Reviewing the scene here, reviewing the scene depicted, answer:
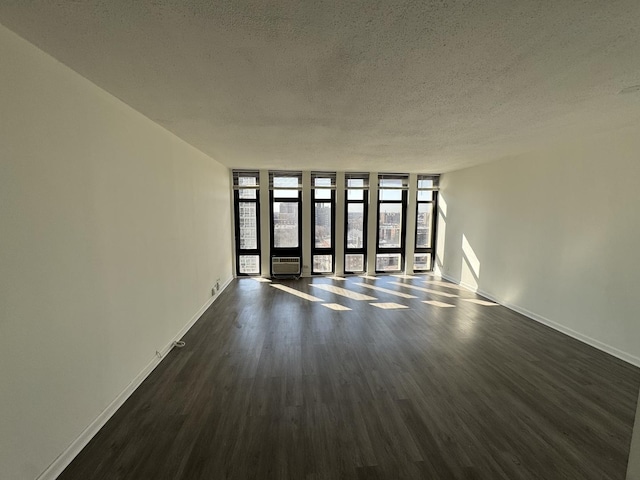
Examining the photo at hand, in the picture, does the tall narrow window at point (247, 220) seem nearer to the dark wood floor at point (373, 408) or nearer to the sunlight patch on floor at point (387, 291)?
the sunlight patch on floor at point (387, 291)

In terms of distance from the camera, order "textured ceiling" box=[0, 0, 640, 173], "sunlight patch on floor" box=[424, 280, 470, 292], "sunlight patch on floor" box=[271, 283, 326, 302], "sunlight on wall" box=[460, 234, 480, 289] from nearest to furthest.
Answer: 1. "textured ceiling" box=[0, 0, 640, 173]
2. "sunlight patch on floor" box=[271, 283, 326, 302]
3. "sunlight on wall" box=[460, 234, 480, 289]
4. "sunlight patch on floor" box=[424, 280, 470, 292]

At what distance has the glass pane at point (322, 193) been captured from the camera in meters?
6.36

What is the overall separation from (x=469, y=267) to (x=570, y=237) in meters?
2.17

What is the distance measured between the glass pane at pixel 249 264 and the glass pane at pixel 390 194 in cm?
340

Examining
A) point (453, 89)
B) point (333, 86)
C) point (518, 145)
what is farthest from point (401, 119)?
point (518, 145)

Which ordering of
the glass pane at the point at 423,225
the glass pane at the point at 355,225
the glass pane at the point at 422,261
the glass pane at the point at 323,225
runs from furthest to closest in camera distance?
1. the glass pane at the point at 422,261
2. the glass pane at the point at 423,225
3. the glass pane at the point at 355,225
4. the glass pane at the point at 323,225

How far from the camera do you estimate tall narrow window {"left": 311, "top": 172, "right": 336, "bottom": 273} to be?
20.8 feet

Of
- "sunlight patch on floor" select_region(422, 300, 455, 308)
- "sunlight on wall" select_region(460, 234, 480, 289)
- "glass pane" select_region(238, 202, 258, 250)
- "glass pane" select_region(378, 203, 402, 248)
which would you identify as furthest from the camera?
"glass pane" select_region(378, 203, 402, 248)

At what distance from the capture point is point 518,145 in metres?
3.66

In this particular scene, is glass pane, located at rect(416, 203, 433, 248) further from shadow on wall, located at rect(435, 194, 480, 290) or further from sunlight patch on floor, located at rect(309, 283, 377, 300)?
sunlight patch on floor, located at rect(309, 283, 377, 300)

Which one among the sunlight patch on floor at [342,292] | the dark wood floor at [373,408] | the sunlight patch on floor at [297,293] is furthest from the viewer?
the sunlight patch on floor at [342,292]

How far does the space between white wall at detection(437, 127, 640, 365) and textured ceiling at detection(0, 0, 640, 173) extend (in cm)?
62

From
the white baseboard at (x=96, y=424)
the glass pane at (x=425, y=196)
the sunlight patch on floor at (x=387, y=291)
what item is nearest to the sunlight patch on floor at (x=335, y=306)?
the sunlight patch on floor at (x=387, y=291)

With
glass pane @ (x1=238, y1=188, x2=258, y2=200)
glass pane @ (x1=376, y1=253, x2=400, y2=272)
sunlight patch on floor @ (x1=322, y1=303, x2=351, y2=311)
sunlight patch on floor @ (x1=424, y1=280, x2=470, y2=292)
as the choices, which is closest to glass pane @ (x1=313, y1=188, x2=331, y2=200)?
glass pane @ (x1=238, y1=188, x2=258, y2=200)
